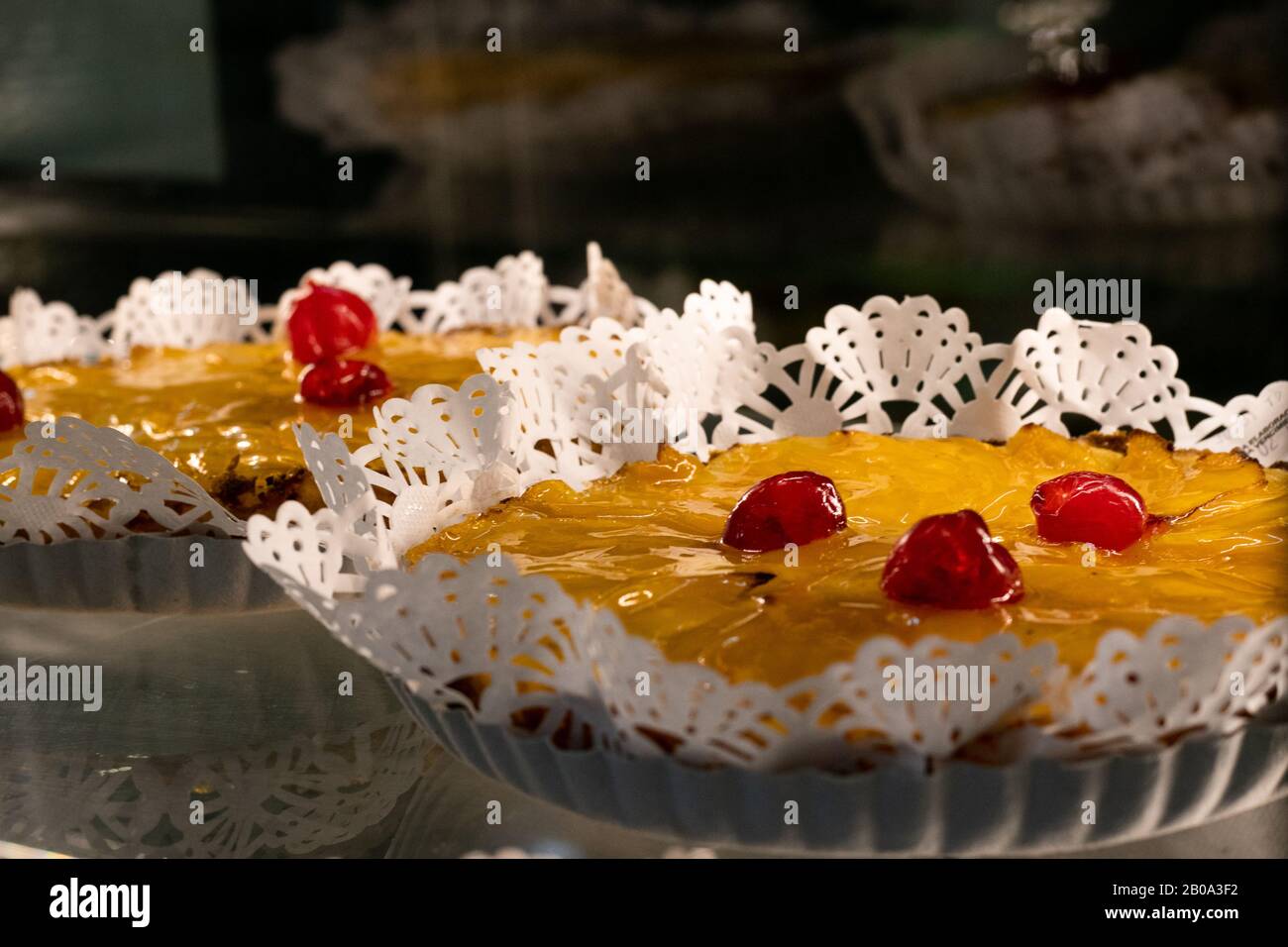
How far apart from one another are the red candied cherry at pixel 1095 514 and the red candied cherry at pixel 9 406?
4.44ft

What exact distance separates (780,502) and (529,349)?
0.43 m

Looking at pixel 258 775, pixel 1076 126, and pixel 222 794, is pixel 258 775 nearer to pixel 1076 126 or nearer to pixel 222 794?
pixel 222 794

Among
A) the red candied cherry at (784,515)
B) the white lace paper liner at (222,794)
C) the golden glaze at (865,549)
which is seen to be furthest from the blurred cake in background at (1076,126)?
the white lace paper liner at (222,794)

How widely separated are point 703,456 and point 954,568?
1.93ft

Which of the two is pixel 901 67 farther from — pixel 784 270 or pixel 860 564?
pixel 860 564

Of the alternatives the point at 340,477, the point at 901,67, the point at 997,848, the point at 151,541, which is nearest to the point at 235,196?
the point at 901,67

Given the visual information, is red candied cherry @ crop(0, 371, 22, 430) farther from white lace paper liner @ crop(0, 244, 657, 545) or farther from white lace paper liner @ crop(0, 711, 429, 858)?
white lace paper liner @ crop(0, 711, 429, 858)

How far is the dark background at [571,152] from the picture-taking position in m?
3.49

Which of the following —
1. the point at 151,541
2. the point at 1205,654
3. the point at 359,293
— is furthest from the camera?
the point at 359,293

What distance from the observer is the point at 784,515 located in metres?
1.36

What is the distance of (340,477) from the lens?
134 centimetres

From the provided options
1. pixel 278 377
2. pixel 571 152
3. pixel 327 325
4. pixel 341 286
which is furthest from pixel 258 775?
pixel 571 152

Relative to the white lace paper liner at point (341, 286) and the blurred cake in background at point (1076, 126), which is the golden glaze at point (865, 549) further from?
the blurred cake in background at point (1076, 126)

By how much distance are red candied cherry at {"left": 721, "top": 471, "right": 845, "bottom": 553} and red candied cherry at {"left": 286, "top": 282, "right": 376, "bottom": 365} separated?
1.08 m
